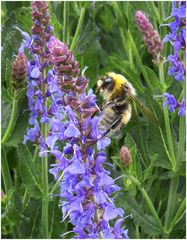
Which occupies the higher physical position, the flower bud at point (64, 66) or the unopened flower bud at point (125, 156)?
the flower bud at point (64, 66)

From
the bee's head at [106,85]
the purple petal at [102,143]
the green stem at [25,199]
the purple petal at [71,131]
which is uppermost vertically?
the bee's head at [106,85]

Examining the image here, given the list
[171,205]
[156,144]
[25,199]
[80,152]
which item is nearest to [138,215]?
[171,205]

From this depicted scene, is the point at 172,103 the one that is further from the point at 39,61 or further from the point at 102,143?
the point at 102,143

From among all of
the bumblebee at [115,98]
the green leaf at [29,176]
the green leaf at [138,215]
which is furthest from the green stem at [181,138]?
the green leaf at [29,176]

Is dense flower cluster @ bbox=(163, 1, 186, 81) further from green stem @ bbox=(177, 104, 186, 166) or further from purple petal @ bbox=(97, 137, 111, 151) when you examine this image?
purple petal @ bbox=(97, 137, 111, 151)

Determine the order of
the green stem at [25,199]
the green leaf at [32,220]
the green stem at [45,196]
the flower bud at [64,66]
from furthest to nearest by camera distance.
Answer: the green stem at [25,199], the green leaf at [32,220], the green stem at [45,196], the flower bud at [64,66]

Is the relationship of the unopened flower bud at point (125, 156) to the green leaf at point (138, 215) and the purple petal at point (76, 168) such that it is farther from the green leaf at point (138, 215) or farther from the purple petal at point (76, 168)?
the purple petal at point (76, 168)

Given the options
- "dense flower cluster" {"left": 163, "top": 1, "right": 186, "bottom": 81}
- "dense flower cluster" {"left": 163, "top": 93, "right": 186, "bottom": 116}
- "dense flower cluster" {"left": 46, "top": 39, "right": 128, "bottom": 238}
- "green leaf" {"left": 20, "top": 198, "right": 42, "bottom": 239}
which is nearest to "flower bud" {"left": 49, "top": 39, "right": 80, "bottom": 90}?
"dense flower cluster" {"left": 46, "top": 39, "right": 128, "bottom": 238}
